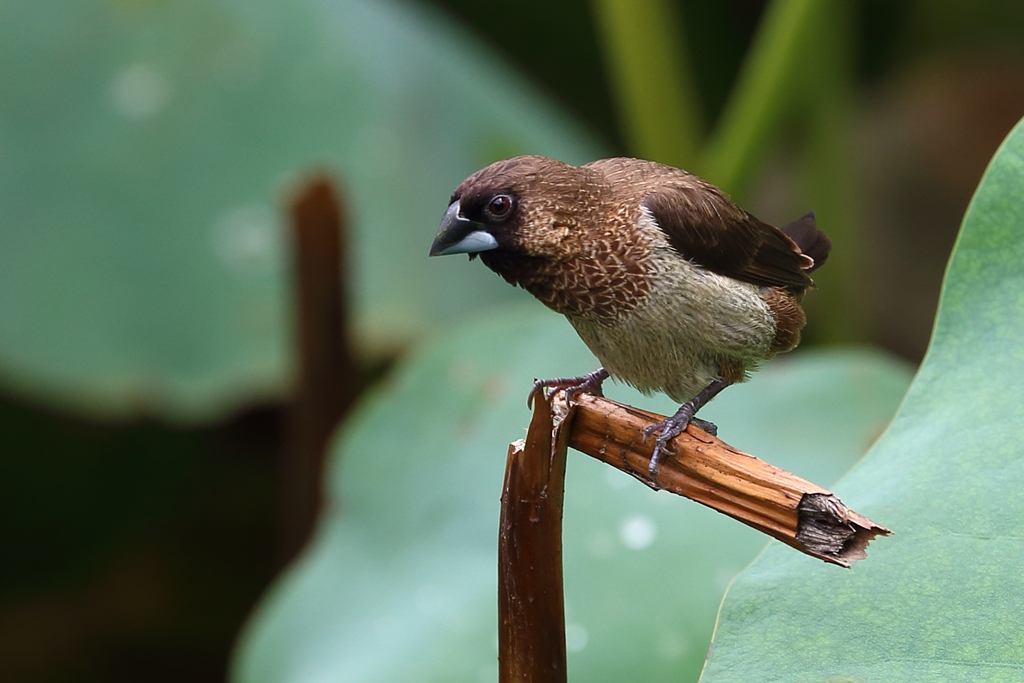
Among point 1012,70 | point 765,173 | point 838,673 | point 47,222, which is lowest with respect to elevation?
point 838,673

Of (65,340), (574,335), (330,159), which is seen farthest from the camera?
(330,159)

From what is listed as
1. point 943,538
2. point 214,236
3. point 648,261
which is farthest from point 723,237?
point 214,236

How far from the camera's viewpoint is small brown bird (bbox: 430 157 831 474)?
1265 millimetres

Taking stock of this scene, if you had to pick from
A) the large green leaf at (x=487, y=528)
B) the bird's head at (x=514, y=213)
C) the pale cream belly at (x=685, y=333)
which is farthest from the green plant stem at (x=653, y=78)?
the bird's head at (x=514, y=213)

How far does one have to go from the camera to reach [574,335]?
8.46ft

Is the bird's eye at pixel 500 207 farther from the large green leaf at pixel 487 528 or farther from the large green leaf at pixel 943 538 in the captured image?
the large green leaf at pixel 487 528

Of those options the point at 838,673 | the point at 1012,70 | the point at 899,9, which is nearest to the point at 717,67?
the point at 899,9

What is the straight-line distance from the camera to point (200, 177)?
3393mm

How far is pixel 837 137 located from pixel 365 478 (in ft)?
6.25

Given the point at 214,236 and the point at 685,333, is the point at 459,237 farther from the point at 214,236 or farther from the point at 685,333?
the point at 214,236

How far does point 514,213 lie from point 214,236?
2.26 meters

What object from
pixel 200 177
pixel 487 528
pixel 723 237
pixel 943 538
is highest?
pixel 200 177

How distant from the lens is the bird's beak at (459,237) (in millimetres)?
1227

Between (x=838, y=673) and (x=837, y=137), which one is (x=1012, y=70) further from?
(x=838, y=673)
